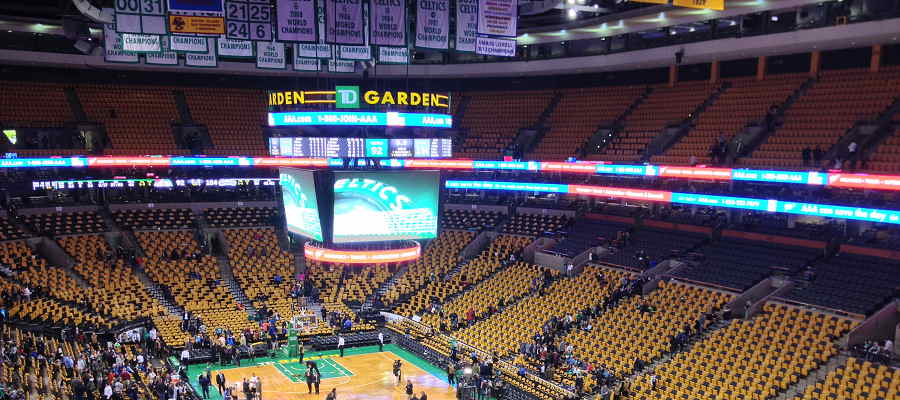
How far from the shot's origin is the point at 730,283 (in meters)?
28.5

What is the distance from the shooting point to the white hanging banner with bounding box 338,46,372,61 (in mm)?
23797

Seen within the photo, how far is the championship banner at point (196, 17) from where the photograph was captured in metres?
19.6

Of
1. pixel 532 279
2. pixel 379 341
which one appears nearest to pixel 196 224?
pixel 379 341

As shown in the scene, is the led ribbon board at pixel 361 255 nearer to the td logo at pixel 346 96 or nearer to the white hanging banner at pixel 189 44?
the td logo at pixel 346 96

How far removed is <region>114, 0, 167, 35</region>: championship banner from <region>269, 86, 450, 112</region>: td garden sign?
538 cm

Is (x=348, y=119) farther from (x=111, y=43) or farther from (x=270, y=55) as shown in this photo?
(x=111, y=43)

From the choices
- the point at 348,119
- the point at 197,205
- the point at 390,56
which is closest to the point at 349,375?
the point at 348,119

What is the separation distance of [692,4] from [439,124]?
10905 millimetres

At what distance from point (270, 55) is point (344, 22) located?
6282 millimetres

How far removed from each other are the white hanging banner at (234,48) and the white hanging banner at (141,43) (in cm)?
212

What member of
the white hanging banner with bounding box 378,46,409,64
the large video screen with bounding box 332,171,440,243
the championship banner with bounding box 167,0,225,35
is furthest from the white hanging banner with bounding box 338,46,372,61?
the championship banner with bounding box 167,0,225,35

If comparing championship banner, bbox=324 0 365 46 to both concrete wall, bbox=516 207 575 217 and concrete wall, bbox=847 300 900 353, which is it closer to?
concrete wall, bbox=847 300 900 353

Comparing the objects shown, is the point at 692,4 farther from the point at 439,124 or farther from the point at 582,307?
the point at 582,307

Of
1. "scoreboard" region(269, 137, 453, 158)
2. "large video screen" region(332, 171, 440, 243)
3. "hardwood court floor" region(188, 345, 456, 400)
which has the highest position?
"scoreboard" region(269, 137, 453, 158)
